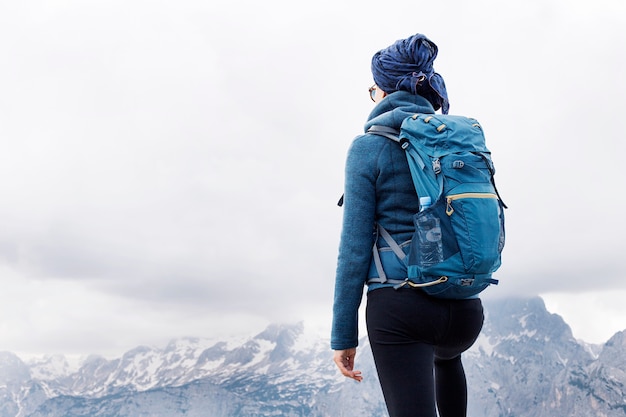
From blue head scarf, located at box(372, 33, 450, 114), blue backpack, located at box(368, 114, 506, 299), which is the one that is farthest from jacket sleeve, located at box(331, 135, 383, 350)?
blue head scarf, located at box(372, 33, 450, 114)

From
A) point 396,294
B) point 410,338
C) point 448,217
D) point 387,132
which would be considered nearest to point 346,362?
point 410,338

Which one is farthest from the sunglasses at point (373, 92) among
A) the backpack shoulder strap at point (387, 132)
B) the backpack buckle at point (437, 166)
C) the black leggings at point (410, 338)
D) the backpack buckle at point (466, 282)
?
the backpack buckle at point (466, 282)

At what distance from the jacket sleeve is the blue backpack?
15 cm

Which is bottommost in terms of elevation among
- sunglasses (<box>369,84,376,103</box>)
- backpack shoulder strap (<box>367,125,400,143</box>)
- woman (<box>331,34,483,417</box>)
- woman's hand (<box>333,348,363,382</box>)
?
woman's hand (<box>333,348,363,382</box>)

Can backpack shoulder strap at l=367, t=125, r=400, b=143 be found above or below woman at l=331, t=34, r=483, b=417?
above

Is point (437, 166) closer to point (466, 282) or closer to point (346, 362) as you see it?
point (466, 282)

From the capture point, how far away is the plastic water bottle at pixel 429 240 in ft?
15.4

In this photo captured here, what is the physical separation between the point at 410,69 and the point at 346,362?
248cm

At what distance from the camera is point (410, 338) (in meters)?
4.76

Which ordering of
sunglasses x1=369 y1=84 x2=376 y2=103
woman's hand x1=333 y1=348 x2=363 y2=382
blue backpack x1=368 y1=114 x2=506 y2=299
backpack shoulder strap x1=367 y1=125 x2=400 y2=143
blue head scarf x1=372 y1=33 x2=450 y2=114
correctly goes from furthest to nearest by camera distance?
1. sunglasses x1=369 y1=84 x2=376 y2=103
2. blue head scarf x1=372 y1=33 x2=450 y2=114
3. backpack shoulder strap x1=367 y1=125 x2=400 y2=143
4. woman's hand x1=333 y1=348 x2=363 y2=382
5. blue backpack x1=368 y1=114 x2=506 y2=299

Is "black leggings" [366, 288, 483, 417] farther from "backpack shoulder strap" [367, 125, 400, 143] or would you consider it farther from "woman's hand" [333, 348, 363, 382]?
"backpack shoulder strap" [367, 125, 400, 143]

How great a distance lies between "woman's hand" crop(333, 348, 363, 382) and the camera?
498 cm

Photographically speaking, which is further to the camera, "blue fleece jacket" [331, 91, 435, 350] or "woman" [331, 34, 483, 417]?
"blue fleece jacket" [331, 91, 435, 350]

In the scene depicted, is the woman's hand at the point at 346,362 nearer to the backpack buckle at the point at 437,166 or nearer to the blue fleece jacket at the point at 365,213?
the blue fleece jacket at the point at 365,213
